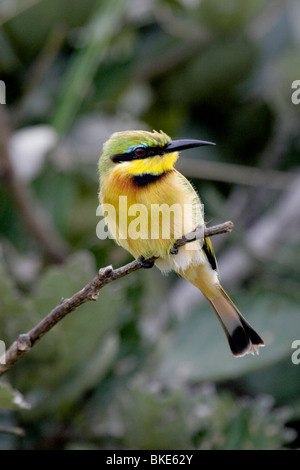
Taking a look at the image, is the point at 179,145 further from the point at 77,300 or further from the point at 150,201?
the point at 77,300

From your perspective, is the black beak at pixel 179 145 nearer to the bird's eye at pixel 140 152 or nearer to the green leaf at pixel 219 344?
the bird's eye at pixel 140 152

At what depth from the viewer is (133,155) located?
97 centimetres

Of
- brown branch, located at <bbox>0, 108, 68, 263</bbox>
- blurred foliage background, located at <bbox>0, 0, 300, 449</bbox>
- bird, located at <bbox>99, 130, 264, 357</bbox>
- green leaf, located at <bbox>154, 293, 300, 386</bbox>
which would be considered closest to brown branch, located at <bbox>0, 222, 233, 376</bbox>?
bird, located at <bbox>99, 130, 264, 357</bbox>

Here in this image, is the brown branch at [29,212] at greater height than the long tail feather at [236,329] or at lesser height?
greater

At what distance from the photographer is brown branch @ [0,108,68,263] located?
5.56 feet

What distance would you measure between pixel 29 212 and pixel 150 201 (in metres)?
0.81

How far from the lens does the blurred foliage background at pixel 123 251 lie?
1.43 metres

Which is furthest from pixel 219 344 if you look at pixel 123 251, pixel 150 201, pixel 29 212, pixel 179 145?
pixel 179 145

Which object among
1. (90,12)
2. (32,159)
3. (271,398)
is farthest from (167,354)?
(90,12)

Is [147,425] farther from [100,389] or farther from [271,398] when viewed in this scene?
[271,398]

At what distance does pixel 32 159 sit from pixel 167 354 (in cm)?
57

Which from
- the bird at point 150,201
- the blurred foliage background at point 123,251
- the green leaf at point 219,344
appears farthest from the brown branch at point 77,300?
the green leaf at point 219,344

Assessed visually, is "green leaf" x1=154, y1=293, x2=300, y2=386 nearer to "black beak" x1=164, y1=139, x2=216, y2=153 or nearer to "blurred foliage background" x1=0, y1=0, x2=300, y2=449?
"blurred foliage background" x1=0, y1=0, x2=300, y2=449

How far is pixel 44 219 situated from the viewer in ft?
6.27
